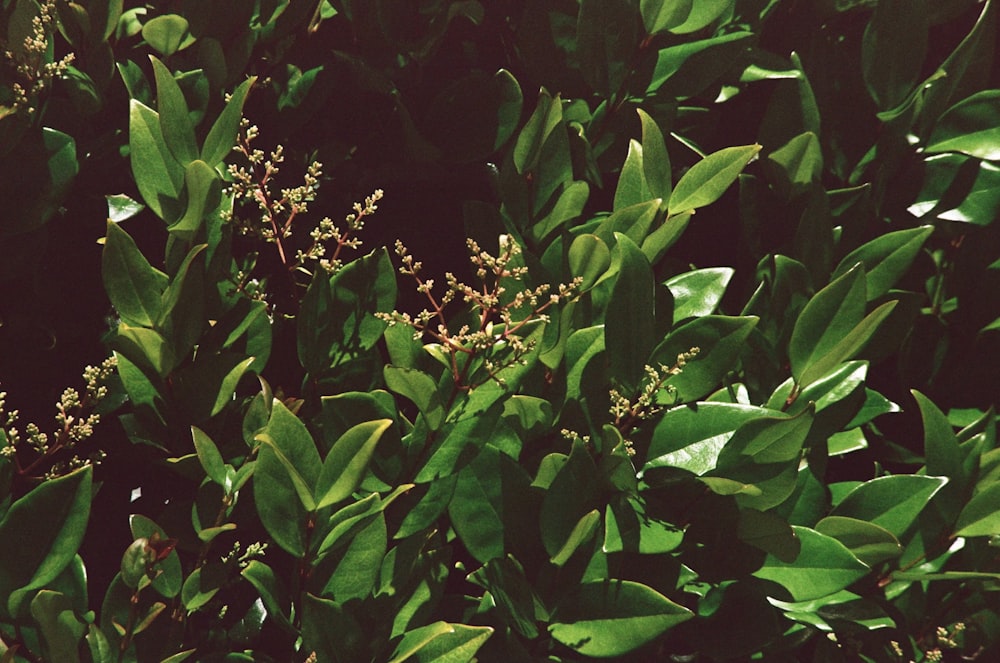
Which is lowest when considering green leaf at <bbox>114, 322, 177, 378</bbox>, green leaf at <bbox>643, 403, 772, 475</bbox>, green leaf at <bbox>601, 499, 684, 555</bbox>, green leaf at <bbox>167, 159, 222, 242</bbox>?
green leaf at <bbox>601, 499, 684, 555</bbox>

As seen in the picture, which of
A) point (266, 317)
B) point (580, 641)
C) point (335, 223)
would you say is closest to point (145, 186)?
point (266, 317)

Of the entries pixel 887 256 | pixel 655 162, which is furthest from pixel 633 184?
pixel 887 256

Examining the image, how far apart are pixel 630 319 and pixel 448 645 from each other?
415 mm

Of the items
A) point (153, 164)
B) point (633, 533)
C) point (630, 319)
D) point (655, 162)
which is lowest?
point (633, 533)

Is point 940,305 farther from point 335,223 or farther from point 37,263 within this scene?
point 37,263


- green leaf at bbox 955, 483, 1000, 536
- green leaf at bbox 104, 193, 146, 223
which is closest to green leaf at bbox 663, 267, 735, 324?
green leaf at bbox 955, 483, 1000, 536

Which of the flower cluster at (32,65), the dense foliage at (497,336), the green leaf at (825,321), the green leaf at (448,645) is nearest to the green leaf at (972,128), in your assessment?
the dense foliage at (497,336)

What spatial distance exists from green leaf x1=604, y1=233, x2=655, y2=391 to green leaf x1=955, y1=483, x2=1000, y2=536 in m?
0.49

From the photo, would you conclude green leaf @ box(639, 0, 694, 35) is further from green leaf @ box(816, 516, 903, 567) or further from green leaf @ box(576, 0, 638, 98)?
green leaf @ box(816, 516, 903, 567)

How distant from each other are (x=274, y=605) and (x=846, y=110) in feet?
3.72

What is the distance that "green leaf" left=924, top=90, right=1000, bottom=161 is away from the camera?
1292 millimetres

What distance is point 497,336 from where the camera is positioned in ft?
3.12

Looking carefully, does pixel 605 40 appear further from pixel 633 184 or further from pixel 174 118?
pixel 174 118

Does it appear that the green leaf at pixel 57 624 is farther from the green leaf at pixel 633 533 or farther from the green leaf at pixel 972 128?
the green leaf at pixel 972 128
